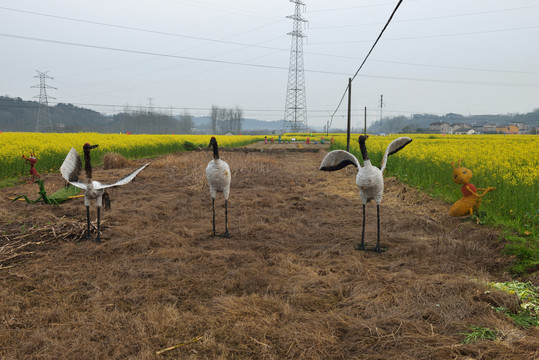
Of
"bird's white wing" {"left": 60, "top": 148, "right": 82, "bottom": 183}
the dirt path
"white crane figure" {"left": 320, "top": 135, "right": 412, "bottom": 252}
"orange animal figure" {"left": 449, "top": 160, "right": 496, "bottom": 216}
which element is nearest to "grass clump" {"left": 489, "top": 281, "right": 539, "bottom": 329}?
the dirt path

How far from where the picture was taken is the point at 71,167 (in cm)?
560

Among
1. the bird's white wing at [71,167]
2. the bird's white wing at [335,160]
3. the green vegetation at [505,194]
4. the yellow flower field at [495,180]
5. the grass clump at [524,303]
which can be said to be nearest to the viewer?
the grass clump at [524,303]

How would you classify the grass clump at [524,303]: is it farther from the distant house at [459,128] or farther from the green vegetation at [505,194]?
the distant house at [459,128]

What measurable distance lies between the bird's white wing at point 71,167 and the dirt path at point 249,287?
108cm

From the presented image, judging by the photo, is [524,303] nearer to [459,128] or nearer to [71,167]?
[71,167]

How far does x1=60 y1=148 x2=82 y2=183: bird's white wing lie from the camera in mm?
5457

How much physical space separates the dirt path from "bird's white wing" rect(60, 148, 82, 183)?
1.08 meters

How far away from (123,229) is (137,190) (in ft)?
14.9

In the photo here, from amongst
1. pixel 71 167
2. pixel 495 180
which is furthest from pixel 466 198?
pixel 71 167

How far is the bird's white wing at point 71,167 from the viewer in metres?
5.46

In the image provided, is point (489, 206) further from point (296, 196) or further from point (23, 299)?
point (23, 299)

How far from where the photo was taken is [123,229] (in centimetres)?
652

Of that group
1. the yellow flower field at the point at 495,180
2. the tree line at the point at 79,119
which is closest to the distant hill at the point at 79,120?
the tree line at the point at 79,119

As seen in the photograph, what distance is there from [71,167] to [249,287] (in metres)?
3.53
